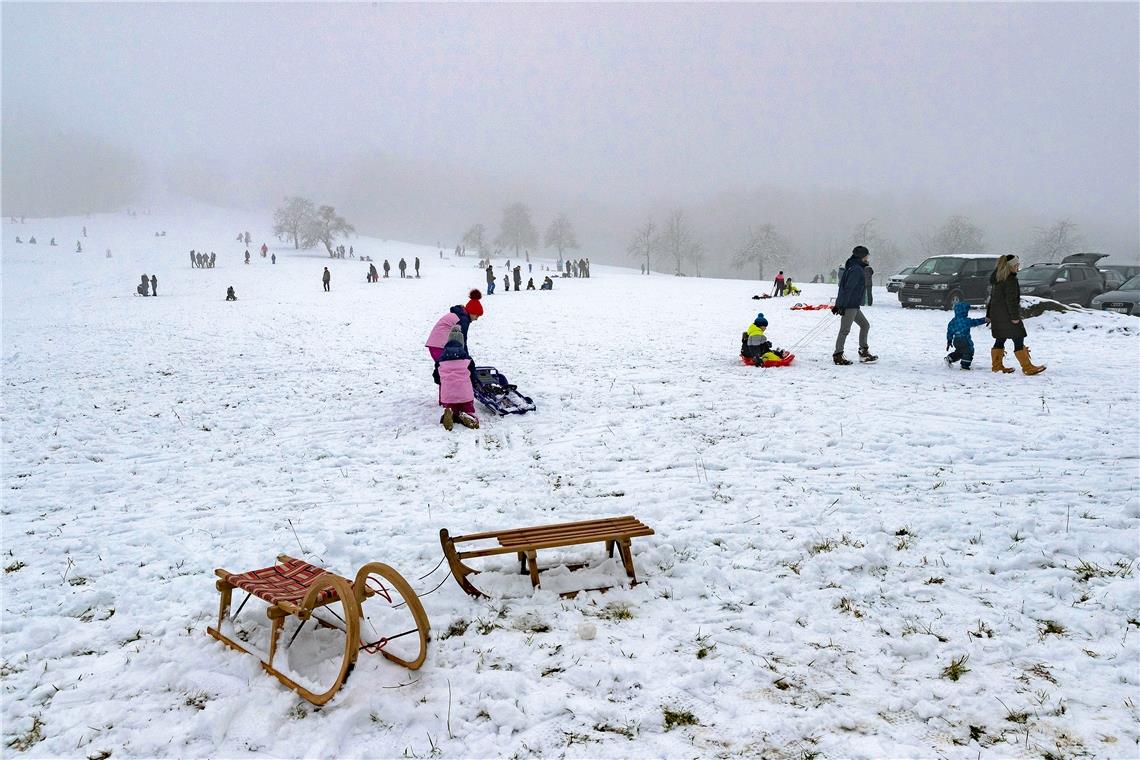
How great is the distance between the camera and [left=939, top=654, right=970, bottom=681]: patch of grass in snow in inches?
154

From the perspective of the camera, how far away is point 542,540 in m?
5.16

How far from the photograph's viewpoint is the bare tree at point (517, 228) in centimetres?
10206

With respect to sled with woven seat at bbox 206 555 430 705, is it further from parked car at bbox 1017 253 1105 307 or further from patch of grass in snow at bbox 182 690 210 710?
parked car at bbox 1017 253 1105 307

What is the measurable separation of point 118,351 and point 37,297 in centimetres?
2510

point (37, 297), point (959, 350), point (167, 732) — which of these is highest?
point (37, 297)

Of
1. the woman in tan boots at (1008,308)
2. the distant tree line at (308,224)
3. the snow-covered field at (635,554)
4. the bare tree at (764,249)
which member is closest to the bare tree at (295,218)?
the distant tree line at (308,224)

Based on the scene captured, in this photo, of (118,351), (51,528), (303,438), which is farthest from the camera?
(118,351)

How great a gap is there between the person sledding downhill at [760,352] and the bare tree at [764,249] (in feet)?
248

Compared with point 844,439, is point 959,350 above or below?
above

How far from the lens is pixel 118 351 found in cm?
1688

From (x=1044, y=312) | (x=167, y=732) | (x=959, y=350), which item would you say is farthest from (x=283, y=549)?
(x=1044, y=312)

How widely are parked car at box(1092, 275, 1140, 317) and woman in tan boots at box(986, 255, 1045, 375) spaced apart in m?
11.8

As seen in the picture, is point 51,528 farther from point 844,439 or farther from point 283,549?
point 844,439

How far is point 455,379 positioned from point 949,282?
2155cm
